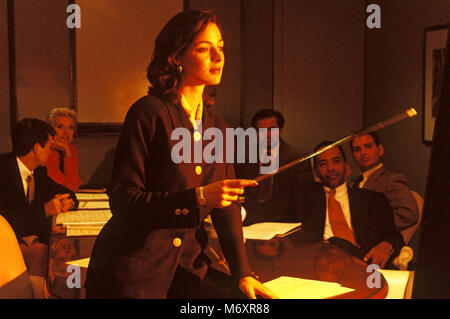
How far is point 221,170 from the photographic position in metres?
1.25

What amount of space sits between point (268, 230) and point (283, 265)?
1.67 feet

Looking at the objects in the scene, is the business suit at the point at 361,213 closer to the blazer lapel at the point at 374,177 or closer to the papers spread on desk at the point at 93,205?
the blazer lapel at the point at 374,177

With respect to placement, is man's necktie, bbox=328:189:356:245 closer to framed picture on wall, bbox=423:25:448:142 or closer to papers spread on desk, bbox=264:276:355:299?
framed picture on wall, bbox=423:25:448:142

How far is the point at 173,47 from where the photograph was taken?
1.16 m

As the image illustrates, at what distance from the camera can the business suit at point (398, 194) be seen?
299 centimetres

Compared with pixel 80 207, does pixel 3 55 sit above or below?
above

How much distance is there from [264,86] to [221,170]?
120 inches

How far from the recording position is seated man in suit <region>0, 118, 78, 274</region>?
282 centimetres

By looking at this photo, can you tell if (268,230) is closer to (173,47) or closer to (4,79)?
(173,47)

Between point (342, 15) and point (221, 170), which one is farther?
point (342, 15)

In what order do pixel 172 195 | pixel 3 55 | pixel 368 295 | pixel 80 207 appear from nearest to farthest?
pixel 172 195 < pixel 368 295 < pixel 80 207 < pixel 3 55

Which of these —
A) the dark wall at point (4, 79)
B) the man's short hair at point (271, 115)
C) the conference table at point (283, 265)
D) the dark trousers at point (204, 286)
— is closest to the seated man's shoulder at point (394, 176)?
the man's short hair at point (271, 115)

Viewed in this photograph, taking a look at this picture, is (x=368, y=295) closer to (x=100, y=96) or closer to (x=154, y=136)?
(x=154, y=136)
